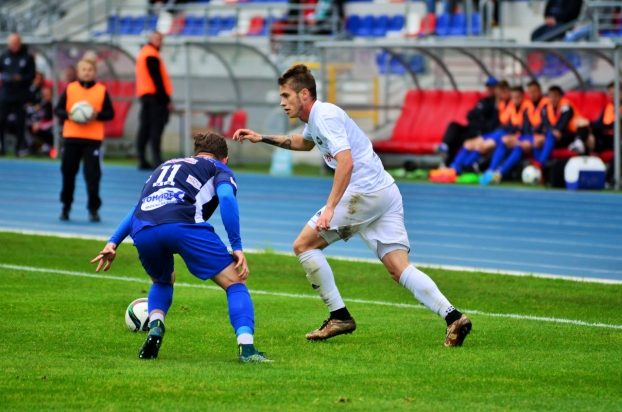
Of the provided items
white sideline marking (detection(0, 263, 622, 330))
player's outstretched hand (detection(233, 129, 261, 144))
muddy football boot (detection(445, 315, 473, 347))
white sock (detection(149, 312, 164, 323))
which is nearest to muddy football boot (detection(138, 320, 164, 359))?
white sock (detection(149, 312, 164, 323))

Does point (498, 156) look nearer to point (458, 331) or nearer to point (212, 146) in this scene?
point (458, 331)

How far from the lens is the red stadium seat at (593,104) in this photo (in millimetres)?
20828

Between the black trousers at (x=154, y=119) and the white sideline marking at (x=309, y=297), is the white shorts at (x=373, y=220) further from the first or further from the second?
the black trousers at (x=154, y=119)

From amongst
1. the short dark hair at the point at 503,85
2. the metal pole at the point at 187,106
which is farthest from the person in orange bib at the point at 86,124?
the short dark hair at the point at 503,85

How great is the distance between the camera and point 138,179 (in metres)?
21.0

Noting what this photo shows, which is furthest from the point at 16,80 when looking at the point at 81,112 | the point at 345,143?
the point at 345,143

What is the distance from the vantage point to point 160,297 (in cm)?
659

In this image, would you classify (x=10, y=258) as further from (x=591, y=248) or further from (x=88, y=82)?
(x=591, y=248)

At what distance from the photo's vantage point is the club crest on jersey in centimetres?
632

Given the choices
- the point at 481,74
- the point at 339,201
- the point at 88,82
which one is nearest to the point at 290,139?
the point at 339,201

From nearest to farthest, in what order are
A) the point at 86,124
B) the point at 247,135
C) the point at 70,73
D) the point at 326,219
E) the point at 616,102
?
the point at 326,219, the point at 247,135, the point at 86,124, the point at 616,102, the point at 70,73

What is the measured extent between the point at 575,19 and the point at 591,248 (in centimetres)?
1264

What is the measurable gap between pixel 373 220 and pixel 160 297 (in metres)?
1.56

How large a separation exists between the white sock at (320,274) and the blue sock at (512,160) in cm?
1342
